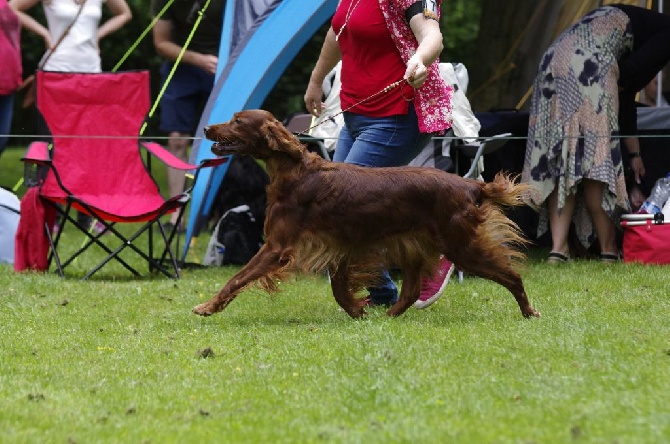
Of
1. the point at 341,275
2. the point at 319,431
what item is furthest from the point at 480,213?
the point at 319,431

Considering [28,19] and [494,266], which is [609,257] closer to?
[494,266]

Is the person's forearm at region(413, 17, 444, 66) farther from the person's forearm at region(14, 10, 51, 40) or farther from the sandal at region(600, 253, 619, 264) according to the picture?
the person's forearm at region(14, 10, 51, 40)

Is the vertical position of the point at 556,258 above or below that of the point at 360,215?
below

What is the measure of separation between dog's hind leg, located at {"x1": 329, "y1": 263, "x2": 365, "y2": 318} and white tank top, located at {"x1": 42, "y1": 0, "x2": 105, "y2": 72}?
14.9ft

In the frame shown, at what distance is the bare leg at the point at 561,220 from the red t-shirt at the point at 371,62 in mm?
2394

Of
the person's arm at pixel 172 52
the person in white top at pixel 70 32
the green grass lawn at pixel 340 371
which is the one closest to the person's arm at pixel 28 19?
the person in white top at pixel 70 32

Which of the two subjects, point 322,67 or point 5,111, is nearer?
point 322,67

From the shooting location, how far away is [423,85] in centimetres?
532

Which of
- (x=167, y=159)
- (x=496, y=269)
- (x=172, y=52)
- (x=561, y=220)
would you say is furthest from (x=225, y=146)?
(x=172, y=52)

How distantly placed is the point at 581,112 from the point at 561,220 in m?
0.70

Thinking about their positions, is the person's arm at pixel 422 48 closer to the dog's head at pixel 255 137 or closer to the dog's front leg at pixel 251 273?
the dog's head at pixel 255 137

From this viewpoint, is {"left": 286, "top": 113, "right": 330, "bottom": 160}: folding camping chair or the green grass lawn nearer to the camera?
the green grass lawn

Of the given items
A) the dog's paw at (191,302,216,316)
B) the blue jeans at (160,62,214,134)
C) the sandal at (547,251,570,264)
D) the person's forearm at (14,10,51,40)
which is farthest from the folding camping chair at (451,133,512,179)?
the person's forearm at (14,10,51,40)

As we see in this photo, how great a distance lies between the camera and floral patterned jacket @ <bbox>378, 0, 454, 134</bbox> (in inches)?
207
